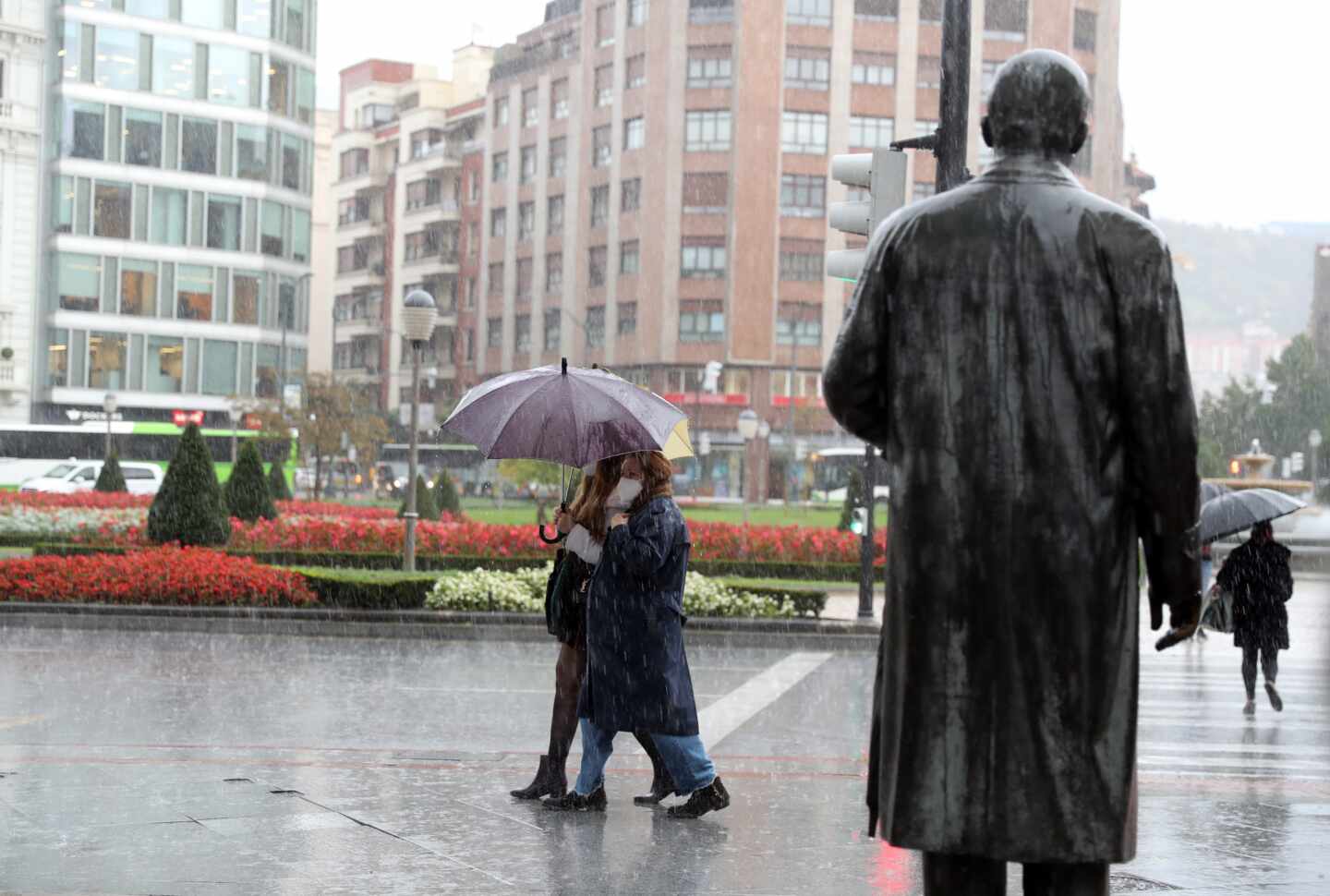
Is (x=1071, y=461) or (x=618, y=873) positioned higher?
(x=1071, y=461)

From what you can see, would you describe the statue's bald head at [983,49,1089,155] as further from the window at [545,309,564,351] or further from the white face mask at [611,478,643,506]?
the window at [545,309,564,351]

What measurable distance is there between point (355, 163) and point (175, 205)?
42468 millimetres

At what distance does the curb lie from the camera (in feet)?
61.2

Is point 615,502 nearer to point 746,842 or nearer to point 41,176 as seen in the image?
point 746,842

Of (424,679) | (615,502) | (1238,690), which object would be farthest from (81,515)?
(615,502)

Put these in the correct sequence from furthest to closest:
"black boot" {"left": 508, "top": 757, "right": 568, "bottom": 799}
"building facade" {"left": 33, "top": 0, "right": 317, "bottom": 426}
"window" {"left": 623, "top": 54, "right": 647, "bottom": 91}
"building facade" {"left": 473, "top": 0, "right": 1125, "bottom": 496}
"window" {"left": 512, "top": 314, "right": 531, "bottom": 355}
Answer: "window" {"left": 512, "top": 314, "right": 531, "bottom": 355} → "window" {"left": 623, "top": 54, "right": 647, "bottom": 91} → "building facade" {"left": 473, "top": 0, "right": 1125, "bottom": 496} → "building facade" {"left": 33, "top": 0, "right": 317, "bottom": 426} → "black boot" {"left": 508, "top": 757, "right": 568, "bottom": 799}

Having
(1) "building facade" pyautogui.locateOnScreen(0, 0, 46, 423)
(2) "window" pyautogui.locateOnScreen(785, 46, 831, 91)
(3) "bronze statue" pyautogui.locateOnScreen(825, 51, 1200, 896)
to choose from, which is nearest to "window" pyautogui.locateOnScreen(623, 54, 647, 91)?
(2) "window" pyautogui.locateOnScreen(785, 46, 831, 91)

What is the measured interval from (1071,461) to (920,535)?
0.31 metres

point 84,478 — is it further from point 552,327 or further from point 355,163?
point 355,163

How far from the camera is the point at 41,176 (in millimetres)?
69438

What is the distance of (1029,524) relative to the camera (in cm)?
341

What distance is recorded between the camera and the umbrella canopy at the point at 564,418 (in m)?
7.82

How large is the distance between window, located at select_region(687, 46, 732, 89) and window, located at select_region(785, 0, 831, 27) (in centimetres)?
317

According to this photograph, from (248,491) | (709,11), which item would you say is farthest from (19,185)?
(248,491)
